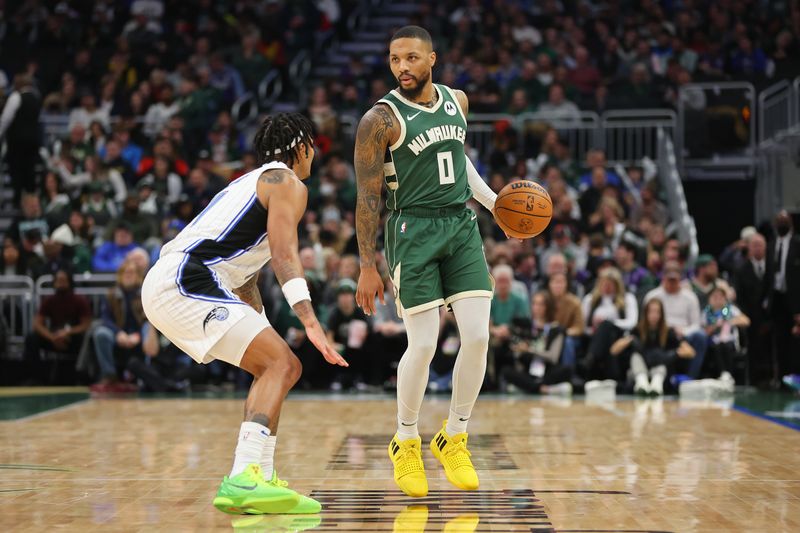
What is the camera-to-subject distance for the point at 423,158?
5.91 metres

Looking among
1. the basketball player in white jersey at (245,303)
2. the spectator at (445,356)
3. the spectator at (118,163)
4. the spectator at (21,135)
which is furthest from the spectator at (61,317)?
the basketball player in white jersey at (245,303)

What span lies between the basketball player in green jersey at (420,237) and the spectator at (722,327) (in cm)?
741

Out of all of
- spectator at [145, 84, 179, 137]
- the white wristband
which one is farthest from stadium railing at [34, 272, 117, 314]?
the white wristband

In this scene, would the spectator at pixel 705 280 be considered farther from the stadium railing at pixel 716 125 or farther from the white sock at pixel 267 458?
the white sock at pixel 267 458

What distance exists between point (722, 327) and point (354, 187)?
5623 millimetres

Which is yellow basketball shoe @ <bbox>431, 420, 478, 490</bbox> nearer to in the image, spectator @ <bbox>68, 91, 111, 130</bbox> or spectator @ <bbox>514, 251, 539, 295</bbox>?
spectator @ <bbox>514, 251, 539, 295</bbox>

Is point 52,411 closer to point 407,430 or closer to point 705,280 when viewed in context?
point 407,430

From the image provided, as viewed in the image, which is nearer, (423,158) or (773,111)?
(423,158)

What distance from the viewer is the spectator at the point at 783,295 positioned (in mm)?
12688

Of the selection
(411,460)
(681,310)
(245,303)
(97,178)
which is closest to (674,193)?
(681,310)

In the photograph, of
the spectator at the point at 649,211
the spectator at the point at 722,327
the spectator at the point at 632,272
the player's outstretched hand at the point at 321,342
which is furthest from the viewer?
the spectator at the point at 649,211

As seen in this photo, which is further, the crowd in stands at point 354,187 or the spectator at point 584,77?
the spectator at point 584,77

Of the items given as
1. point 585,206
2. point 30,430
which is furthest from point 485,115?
point 30,430

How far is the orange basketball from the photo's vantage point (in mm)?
6227
